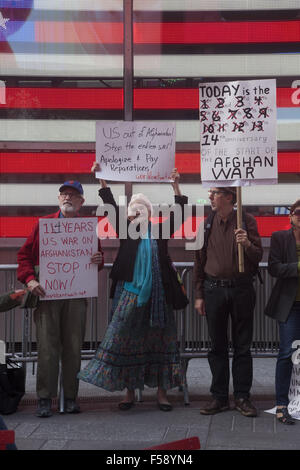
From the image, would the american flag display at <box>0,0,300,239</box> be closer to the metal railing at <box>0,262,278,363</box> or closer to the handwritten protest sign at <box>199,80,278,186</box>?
the metal railing at <box>0,262,278,363</box>

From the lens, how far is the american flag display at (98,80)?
27.4ft

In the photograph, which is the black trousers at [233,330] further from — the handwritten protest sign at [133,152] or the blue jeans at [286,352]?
the handwritten protest sign at [133,152]

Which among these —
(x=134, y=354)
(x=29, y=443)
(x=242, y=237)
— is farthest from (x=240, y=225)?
(x=29, y=443)

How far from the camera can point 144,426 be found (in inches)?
213

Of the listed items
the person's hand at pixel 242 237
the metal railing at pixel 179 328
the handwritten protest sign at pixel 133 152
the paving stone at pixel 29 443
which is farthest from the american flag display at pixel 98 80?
the paving stone at pixel 29 443

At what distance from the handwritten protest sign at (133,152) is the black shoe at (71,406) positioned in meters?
2.07

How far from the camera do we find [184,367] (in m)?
6.60

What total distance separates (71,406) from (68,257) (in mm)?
1356

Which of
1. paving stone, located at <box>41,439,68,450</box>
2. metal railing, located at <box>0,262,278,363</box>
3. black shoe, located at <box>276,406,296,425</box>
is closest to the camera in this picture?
paving stone, located at <box>41,439,68,450</box>

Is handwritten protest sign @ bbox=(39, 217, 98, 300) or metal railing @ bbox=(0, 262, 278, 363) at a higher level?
handwritten protest sign @ bbox=(39, 217, 98, 300)

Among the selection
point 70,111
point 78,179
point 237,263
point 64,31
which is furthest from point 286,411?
point 64,31

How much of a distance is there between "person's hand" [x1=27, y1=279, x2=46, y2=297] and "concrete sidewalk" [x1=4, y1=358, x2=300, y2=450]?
3.62 feet

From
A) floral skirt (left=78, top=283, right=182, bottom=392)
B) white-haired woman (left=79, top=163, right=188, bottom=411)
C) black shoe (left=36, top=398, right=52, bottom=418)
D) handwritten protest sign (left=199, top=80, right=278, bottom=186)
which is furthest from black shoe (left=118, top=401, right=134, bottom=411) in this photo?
handwritten protest sign (left=199, top=80, right=278, bottom=186)

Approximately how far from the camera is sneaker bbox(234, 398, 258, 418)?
18.5 ft
